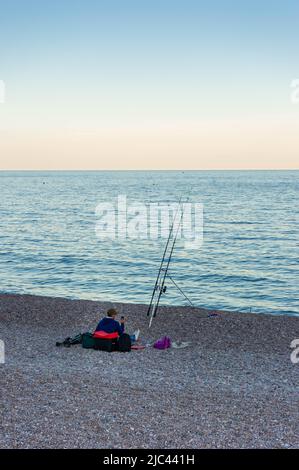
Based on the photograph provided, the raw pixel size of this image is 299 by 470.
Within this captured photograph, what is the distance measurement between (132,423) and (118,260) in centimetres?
2564

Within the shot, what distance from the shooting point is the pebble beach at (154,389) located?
829cm

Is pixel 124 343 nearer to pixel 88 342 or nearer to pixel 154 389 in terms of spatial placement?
pixel 88 342

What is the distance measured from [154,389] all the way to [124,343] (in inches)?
117

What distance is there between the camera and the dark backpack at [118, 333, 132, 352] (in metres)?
13.1

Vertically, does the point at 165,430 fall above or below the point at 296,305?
above

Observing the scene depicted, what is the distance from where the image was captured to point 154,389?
10.3 meters

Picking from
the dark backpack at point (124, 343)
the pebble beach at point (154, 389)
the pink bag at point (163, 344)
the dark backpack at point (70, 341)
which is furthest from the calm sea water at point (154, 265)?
the dark backpack at point (124, 343)

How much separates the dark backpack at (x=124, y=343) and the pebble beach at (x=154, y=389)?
0.20 meters

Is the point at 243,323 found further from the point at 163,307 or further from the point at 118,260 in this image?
the point at 118,260

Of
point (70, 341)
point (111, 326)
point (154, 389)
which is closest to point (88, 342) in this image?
point (70, 341)

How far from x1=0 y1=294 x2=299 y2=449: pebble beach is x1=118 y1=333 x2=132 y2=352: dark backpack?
199 mm

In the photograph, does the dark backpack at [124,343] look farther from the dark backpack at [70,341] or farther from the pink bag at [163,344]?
the dark backpack at [70,341]

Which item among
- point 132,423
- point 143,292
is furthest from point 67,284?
point 132,423

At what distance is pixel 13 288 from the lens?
2553cm
